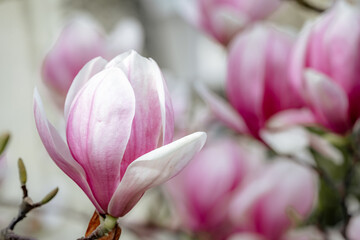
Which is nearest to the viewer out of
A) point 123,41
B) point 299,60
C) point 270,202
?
point 299,60

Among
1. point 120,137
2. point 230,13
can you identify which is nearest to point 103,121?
point 120,137

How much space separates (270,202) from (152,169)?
0.74 feet

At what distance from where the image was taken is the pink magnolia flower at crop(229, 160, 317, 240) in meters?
0.42

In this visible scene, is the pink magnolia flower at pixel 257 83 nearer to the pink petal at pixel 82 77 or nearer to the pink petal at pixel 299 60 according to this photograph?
the pink petal at pixel 299 60

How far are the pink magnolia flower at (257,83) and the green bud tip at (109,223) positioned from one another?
5.1 inches

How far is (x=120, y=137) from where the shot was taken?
221 mm

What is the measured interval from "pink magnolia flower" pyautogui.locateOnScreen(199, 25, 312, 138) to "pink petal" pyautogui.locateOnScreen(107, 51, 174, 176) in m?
→ 0.12

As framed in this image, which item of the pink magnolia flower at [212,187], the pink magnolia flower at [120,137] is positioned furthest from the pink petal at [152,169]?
the pink magnolia flower at [212,187]

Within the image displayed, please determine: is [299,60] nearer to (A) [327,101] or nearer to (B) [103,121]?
(A) [327,101]

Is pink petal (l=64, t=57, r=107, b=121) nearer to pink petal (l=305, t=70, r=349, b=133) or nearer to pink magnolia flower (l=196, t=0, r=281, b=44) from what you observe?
pink petal (l=305, t=70, r=349, b=133)

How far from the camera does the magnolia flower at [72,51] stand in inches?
18.5

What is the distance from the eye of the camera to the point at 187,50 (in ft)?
6.75

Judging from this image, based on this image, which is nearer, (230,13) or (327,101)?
(327,101)

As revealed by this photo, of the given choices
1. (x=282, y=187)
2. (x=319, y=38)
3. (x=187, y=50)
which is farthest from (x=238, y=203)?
(x=187, y=50)
